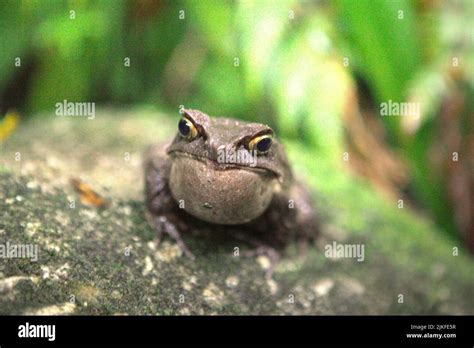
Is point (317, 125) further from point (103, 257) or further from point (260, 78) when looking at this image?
point (103, 257)

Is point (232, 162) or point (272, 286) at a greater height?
point (232, 162)

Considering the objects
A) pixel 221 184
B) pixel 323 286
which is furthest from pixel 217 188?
pixel 323 286

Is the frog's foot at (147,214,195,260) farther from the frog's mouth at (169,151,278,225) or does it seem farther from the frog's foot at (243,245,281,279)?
the frog's foot at (243,245,281,279)

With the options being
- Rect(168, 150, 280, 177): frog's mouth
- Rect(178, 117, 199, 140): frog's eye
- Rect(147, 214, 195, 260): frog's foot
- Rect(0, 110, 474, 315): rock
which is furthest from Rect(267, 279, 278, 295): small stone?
Rect(178, 117, 199, 140): frog's eye

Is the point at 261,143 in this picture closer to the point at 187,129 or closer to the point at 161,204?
the point at 187,129

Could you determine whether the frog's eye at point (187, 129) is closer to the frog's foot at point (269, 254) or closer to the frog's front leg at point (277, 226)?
the frog's front leg at point (277, 226)
